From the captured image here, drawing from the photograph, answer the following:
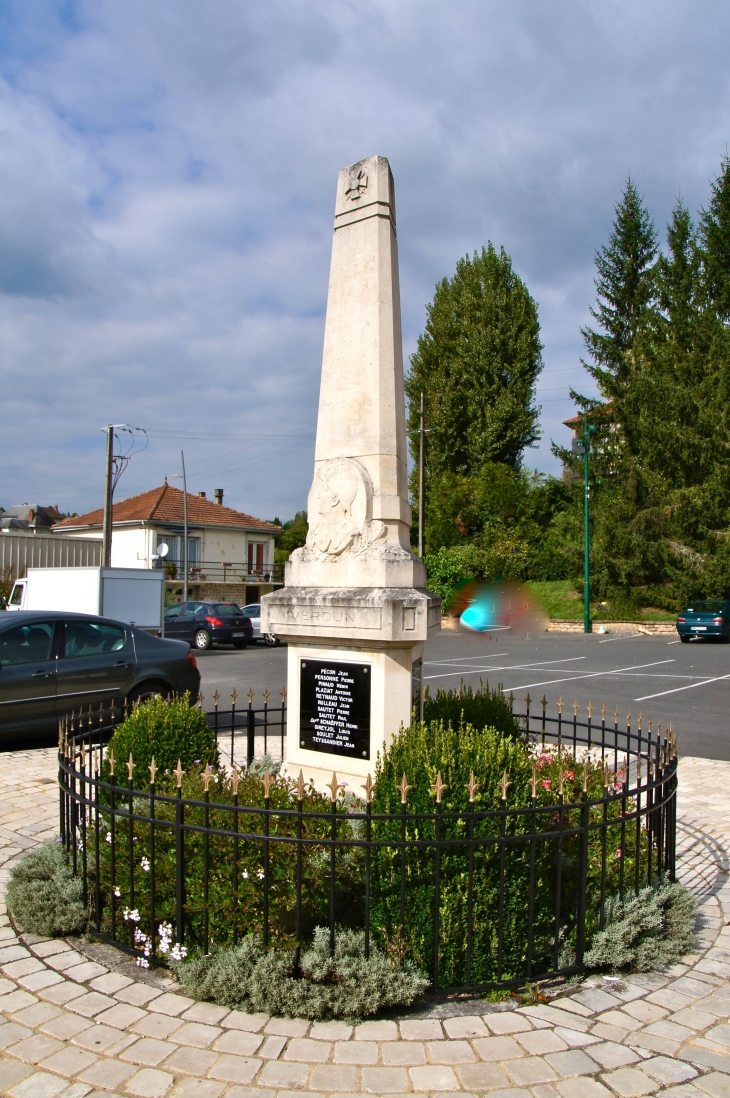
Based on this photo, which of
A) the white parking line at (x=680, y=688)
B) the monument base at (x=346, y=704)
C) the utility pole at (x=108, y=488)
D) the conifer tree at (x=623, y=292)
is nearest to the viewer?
the monument base at (x=346, y=704)

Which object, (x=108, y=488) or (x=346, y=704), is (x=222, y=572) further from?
(x=346, y=704)

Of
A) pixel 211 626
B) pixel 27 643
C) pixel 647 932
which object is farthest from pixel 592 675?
pixel 647 932

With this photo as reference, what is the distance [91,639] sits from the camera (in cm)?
883

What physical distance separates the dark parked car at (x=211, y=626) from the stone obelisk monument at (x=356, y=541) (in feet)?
60.1

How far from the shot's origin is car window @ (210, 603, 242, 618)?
77.9 ft

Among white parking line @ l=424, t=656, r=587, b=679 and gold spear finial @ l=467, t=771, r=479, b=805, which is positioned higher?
gold spear finial @ l=467, t=771, r=479, b=805

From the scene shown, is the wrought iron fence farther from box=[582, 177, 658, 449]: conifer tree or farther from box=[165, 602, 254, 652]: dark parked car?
box=[582, 177, 658, 449]: conifer tree

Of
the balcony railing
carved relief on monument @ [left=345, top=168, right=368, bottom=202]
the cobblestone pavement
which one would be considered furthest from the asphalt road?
the balcony railing

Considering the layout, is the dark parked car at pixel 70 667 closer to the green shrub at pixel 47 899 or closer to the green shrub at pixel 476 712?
the green shrub at pixel 476 712

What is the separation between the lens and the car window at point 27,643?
809 cm

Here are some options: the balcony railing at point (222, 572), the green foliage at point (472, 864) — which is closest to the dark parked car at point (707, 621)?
the green foliage at point (472, 864)

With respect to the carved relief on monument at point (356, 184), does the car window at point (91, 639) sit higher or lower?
lower

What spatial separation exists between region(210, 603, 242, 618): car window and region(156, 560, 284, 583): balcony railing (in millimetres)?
17999

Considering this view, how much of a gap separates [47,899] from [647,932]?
3115 mm
